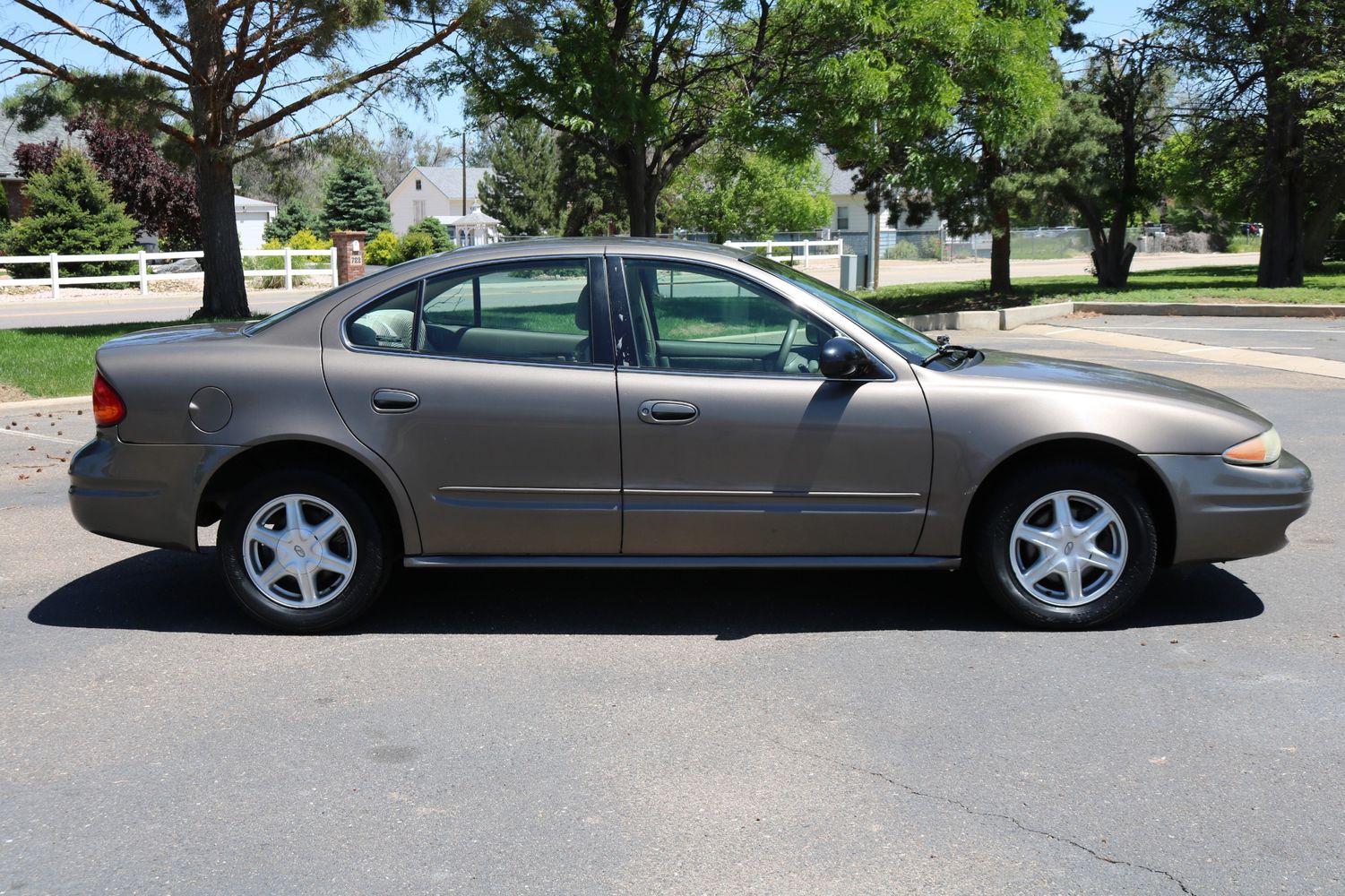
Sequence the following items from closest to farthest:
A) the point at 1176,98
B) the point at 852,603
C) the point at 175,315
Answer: the point at 852,603 → the point at 175,315 → the point at 1176,98

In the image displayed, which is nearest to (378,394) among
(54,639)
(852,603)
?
(54,639)

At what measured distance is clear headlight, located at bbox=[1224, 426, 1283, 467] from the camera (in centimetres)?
523

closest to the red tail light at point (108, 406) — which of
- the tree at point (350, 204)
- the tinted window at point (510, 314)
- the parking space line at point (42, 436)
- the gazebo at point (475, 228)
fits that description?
the tinted window at point (510, 314)

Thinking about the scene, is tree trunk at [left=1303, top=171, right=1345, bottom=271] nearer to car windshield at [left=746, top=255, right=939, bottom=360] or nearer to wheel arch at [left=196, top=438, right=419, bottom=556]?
car windshield at [left=746, top=255, right=939, bottom=360]

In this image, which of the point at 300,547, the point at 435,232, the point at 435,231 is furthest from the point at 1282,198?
the point at 435,231

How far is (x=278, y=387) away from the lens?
17.2 feet

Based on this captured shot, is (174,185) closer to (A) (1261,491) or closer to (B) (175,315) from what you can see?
(B) (175,315)

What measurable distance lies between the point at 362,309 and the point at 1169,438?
11.1 ft

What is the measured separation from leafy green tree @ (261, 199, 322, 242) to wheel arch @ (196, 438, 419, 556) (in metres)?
56.0

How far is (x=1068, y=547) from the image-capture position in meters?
5.23

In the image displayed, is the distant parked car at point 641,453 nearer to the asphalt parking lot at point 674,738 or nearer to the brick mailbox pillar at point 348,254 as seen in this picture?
the asphalt parking lot at point 674,738

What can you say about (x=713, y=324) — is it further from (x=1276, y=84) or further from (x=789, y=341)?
(x=1276, y=84)

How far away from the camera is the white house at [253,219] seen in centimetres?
6328

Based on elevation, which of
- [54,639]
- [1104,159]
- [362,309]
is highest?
[1104,159]
